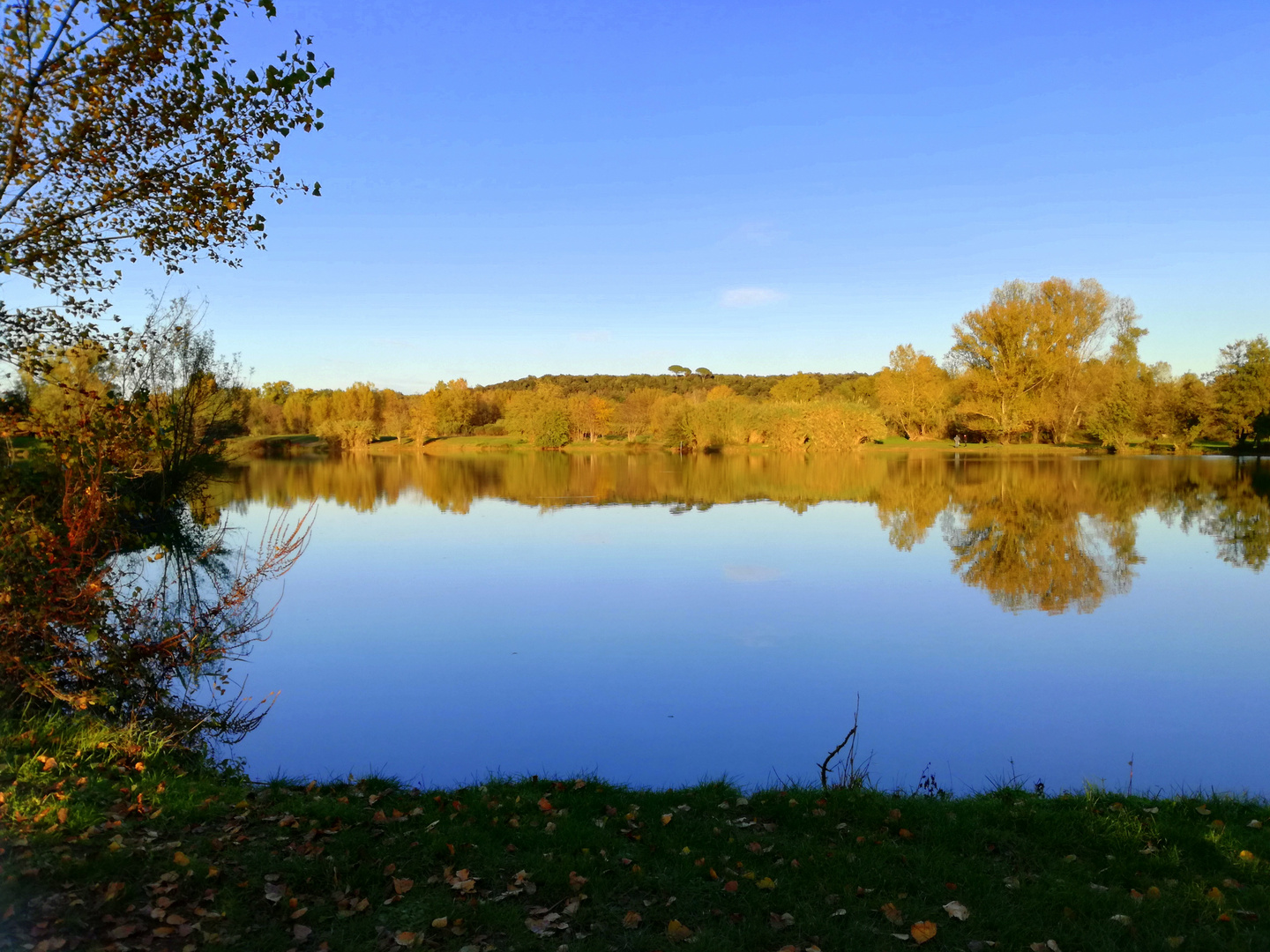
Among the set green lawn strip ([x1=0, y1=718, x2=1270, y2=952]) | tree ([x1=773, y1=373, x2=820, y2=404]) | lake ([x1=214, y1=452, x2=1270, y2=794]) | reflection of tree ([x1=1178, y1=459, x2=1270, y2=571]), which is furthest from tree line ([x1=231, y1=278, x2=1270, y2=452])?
green lawn strip ([x1=0, y1=718, x2=1270, y2=952])

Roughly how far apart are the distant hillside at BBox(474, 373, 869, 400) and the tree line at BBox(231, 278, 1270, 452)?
1290 inches

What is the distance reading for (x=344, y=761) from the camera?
638 cm

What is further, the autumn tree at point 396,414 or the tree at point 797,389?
the tree at point 797,389

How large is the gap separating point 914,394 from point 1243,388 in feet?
65.1

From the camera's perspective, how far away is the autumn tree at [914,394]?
60.1 m

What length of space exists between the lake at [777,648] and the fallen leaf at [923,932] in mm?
2387

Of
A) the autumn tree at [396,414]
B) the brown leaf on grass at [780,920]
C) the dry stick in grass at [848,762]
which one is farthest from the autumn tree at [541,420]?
the brown leaf on grass at [780,920]

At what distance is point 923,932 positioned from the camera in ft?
11.5

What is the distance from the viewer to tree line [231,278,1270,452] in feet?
160

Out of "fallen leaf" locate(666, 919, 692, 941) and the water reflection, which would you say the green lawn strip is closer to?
"fallen leaf" locate(666, 919, 692, 941)

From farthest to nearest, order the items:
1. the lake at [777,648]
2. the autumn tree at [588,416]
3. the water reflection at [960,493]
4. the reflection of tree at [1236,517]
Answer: the autumn tree at [588,416] < the reflection of tree at [1236,517] < the water reflection at [960,493] < the lake at [777,648]

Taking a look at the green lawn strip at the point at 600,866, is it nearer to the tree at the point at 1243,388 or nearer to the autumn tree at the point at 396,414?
the tree at the point at 1243,388

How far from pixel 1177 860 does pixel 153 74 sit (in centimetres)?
839

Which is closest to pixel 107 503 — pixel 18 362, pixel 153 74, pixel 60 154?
pixel 18 362
